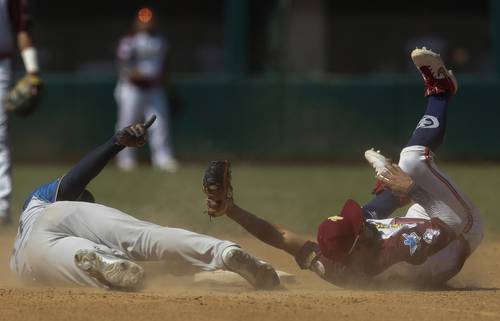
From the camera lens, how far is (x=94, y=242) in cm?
543

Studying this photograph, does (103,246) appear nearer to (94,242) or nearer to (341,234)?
(94,242)

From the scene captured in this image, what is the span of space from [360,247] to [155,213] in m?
4.17

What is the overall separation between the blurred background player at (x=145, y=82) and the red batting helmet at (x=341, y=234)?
899 cm

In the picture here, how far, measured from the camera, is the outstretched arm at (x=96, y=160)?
5.59m

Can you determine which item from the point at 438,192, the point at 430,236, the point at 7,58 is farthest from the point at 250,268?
the point at 7,58

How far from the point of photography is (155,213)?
30.6 ft

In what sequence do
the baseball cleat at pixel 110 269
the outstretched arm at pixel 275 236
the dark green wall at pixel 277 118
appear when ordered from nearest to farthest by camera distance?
the baseball cleat at pixel 110 269 → the outstretched arm at pixel 275 236 → the dark green wall at pixel 277 118

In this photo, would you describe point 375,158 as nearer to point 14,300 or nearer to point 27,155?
point 14,300

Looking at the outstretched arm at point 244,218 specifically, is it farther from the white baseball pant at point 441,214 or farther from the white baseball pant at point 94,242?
the white baseball pant at point 441,214

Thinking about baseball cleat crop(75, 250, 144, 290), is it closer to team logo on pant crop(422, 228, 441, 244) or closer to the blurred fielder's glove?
team logo on pant crop(422, 228, 441, 244)

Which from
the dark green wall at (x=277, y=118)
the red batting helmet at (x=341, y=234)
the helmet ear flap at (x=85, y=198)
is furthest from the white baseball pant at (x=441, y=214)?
the dark green wall at (x=277, y=118)

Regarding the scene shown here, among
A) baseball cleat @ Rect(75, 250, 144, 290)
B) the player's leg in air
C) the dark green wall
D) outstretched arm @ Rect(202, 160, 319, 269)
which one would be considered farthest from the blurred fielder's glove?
the dark green wall

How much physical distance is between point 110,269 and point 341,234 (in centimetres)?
109

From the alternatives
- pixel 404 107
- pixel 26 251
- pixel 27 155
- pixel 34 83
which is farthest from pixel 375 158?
pixel 27 155
